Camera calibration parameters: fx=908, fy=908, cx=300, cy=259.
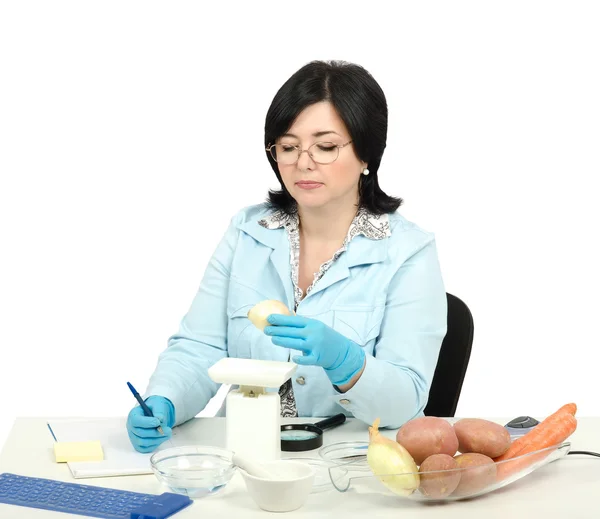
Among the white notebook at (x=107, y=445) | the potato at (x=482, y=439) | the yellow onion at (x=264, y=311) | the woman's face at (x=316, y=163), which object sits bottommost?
the white notebook at (x=107, y=445)

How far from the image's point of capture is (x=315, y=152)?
7.54ft

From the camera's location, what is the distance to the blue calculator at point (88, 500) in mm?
1565

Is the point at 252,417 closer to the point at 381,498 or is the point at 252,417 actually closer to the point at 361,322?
the point at 381,498

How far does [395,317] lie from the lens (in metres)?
2.30

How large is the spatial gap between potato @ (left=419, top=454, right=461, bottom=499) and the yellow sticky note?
0.68m

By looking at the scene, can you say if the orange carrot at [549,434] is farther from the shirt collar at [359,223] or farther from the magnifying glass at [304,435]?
the shirt collar at [359,223]

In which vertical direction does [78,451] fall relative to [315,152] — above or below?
below

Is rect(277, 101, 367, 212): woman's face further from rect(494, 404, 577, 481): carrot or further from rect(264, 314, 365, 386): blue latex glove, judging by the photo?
rect(494, 404, 577, 481): carrot

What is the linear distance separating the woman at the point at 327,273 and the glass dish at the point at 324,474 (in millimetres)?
313

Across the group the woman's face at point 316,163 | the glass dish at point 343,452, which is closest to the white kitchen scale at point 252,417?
the glass dish at point 343,452

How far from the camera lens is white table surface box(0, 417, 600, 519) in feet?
5.23

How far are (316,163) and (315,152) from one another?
0.03 meters

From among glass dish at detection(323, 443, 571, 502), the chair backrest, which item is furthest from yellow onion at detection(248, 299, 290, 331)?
the chair backrest

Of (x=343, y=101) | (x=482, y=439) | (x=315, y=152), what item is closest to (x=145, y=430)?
(x=482, y=439)
